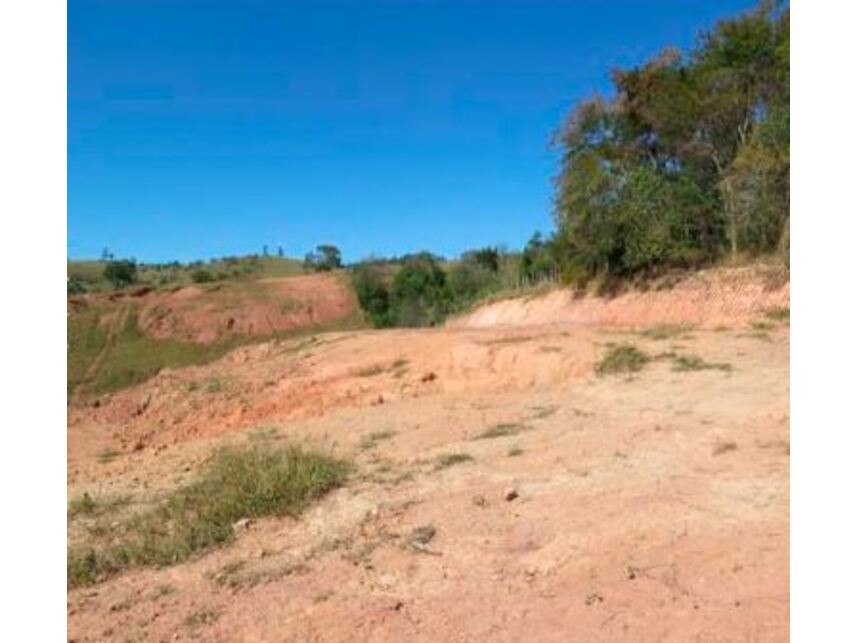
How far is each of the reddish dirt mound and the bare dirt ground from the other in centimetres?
566

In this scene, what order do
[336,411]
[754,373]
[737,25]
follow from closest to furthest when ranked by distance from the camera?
[754,373], [336,411], [737,25]

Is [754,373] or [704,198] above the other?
[704,198]

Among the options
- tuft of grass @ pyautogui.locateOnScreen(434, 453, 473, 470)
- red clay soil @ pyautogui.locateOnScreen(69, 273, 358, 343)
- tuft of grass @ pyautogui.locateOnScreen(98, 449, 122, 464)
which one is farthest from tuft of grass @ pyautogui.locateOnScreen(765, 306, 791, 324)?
red clay soil @ pyautogui.locateOnScreen(69, 273, 358, 343)

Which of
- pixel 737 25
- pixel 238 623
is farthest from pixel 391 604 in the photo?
pixel 737 25

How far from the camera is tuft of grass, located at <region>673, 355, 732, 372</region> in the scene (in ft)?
32.0

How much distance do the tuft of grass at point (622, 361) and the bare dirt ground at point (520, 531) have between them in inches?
12.4

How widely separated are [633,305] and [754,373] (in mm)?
10707

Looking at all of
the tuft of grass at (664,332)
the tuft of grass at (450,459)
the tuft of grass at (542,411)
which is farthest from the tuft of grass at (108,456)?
the tuft of grass at (664,332)

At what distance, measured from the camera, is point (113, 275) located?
180ft

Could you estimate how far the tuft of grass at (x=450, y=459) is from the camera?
6449mm

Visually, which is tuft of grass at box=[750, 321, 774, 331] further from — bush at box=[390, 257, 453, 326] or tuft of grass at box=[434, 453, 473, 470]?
bush at box=[390, 257, 453, 326]

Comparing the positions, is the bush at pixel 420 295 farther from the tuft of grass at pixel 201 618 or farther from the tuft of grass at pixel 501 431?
the tuft of grass at pixel 201 618

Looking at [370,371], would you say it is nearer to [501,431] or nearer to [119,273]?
[501,431]
